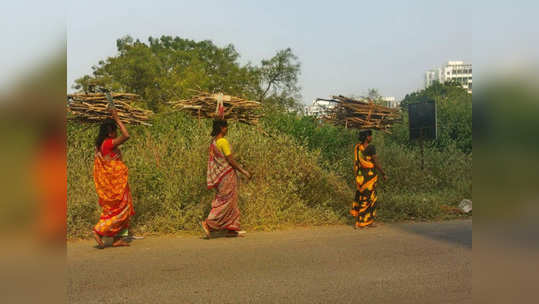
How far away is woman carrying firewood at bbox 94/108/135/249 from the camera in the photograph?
22.3 ft

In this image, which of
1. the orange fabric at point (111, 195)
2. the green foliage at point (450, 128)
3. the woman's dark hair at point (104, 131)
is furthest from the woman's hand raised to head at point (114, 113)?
the green foliage at point (450, 128)

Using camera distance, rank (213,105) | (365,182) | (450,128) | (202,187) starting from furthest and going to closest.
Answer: (450,128) → (202,187) → (365,182) → (213,105)

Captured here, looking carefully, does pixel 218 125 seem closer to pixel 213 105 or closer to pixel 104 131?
pixel 213 105

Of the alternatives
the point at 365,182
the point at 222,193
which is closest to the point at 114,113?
the point at 222,193

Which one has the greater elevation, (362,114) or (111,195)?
(362,114)

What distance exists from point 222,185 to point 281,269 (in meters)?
2.41

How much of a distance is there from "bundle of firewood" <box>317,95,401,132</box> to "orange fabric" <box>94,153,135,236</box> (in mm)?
4728

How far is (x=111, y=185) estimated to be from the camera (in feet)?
22.6

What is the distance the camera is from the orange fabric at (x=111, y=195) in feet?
22.3

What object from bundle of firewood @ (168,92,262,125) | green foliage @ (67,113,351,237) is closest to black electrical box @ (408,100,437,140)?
green foliage @ (67,113,351,237)

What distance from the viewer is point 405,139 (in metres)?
17.5

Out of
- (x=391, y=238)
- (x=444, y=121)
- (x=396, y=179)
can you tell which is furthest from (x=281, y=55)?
(x=391, y=238)
